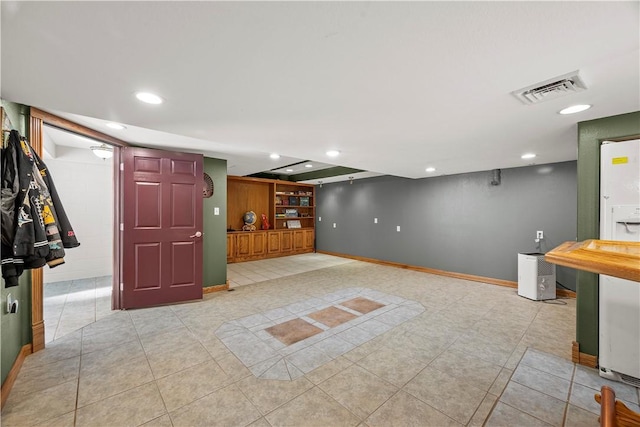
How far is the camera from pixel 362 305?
3576 millimetres

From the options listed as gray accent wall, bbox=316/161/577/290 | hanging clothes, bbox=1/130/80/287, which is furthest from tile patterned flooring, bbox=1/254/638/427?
gray accent wall, bbox=316/161/577/290

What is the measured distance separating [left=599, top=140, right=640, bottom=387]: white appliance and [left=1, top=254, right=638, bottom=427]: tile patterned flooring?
0.62ft

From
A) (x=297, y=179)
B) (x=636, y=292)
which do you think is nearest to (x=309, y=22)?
(x=636, y=292)

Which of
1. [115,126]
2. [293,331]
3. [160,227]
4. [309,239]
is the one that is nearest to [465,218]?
[293,331]

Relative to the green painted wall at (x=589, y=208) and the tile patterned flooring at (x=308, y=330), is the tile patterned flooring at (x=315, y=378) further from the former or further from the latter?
the green painted wall at (x=589, y=208)

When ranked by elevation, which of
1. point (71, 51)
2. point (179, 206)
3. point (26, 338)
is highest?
point (71, 51)

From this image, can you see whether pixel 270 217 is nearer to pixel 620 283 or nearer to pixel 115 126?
pixel 115 126

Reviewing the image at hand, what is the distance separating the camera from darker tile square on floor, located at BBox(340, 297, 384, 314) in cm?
343

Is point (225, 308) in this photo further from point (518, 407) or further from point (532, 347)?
point (532, 347)

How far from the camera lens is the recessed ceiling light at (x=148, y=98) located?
1660mm

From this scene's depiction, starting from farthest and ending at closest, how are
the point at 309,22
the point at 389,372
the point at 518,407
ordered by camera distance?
the point at 389,372 < the point at 518,407 < the point at 309,22

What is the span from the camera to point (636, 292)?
192 cm

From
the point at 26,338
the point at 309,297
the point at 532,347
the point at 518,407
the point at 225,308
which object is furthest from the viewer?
the point at 309,297

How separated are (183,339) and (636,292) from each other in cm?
385
